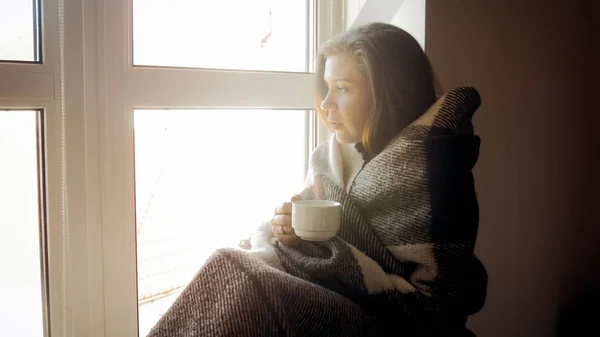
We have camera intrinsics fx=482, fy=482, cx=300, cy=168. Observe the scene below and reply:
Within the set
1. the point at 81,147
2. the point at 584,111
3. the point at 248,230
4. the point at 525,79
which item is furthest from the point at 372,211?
the point at 584,111

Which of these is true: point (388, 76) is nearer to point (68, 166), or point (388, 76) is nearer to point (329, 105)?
point (329, 105)

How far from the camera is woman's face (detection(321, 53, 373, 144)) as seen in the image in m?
0.90

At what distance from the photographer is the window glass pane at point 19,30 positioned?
2.95 ft

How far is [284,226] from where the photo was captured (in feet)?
2.94

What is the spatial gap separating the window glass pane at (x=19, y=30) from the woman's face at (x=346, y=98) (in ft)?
1.85

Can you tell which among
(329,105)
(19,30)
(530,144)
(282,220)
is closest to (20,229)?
(19,30)

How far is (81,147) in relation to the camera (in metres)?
0.95

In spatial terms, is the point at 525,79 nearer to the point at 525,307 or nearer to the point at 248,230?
the point at 525,307

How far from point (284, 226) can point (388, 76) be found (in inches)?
13.2

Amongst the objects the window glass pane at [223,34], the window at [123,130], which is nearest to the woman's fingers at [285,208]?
the window at [123,130]

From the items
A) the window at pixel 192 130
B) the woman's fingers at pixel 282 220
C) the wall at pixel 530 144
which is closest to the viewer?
the woman's fingers at pixel 282 220

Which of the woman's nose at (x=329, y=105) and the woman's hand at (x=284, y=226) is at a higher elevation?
the woman's nose at (x=329, y=105)

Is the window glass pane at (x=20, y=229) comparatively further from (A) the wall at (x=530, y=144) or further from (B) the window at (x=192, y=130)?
(A) the wall at (x=530, y=144)

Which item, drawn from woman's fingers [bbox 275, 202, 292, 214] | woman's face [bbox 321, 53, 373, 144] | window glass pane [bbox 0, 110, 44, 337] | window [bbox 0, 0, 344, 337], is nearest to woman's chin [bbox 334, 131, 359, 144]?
woman's face [bbox 321, 53, 373, 144]
